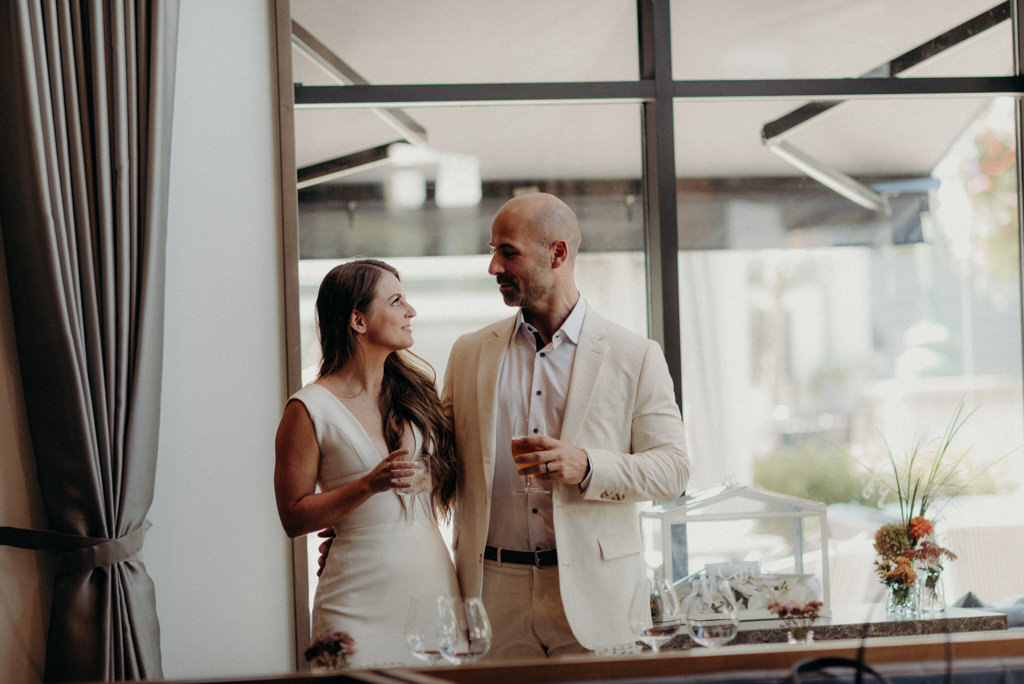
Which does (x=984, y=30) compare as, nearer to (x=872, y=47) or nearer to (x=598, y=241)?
(x=872, y=47)

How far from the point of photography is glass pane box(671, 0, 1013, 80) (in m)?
3.59

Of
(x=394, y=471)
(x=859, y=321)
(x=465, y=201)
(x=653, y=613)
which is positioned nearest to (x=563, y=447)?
(x=394, y=471)

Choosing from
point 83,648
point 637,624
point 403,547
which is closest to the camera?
point 637,624

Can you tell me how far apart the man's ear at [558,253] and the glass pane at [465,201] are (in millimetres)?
1014

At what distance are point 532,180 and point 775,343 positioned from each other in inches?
43.9

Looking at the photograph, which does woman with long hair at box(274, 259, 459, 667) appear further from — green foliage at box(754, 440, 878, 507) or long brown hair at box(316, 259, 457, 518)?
green foliage at box(754, 440, 878, 507)

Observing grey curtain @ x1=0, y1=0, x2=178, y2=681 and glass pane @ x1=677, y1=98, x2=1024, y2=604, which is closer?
grey curtain @ x1=0, y1=0, x2=178, y2=681

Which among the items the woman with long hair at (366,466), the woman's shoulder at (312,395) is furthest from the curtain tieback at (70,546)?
the woman's shoulder at (312,395)

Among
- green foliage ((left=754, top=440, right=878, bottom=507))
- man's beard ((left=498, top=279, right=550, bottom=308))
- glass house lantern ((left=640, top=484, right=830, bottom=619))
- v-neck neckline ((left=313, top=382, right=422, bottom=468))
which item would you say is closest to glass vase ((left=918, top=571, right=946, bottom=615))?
glass house lantern ((left=640, top=484, right=830, bottom=619))

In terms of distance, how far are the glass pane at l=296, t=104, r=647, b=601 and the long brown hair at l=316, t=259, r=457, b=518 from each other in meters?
0.96

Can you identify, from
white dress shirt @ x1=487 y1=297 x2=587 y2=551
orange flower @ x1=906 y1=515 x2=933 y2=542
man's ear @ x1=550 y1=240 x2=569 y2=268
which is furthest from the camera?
orange flower @ x1=906 y1=515 x2=933 y2=542

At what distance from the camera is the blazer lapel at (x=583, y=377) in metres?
2.38

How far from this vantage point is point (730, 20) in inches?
141

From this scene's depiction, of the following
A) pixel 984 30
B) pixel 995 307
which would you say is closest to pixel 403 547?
pixel 995 307
